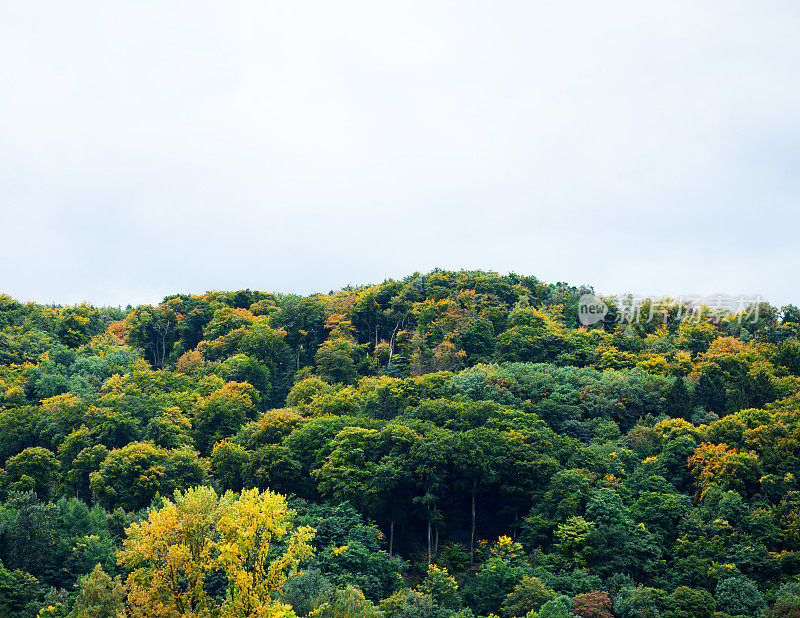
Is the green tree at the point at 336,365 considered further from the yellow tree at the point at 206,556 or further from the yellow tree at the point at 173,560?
the yellow tree at the point at 206,556

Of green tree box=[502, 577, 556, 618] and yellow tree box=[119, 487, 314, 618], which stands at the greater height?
yellow tree box=[119, 487, 314, 618]

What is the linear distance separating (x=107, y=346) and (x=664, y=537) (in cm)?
5467

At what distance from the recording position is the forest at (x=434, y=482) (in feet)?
82.5

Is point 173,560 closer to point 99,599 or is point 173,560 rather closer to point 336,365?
point 99,599

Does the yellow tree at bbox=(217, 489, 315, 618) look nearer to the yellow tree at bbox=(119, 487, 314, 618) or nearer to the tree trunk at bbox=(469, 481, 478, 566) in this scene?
the yellow tree at bbox=(119, 487, 314, 618)

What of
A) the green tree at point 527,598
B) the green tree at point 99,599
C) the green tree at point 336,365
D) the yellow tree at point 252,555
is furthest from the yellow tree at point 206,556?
the green tree at point 336,365

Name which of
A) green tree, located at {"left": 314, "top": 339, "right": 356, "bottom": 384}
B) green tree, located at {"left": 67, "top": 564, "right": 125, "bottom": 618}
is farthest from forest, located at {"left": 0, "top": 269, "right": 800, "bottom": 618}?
green tree, located at {"left": 314, "top": 339, "right": 356, "bottom": 384}

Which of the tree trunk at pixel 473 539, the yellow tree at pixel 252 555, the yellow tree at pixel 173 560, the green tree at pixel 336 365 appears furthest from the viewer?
the green tree at pixel 336 365

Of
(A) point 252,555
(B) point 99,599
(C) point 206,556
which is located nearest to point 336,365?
(B) point 99,599

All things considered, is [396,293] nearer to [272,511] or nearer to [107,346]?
[107,346]

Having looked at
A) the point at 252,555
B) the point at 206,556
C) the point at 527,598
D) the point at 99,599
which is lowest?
the point at 527,598

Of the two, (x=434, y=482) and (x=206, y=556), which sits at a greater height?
(x=434, y=482)

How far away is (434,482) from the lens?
1358 inches

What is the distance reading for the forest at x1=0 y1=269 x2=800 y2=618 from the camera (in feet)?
82.5
